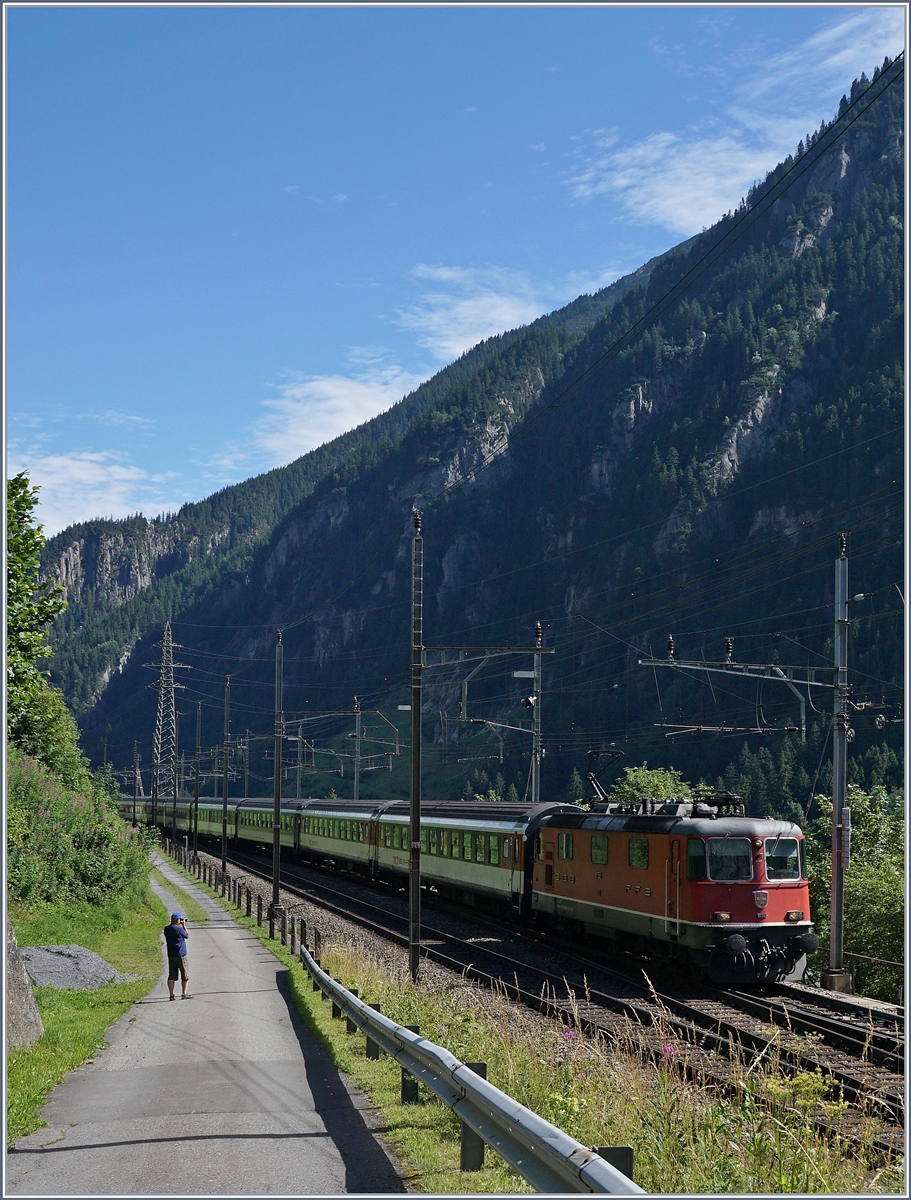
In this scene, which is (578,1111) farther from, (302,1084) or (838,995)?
(838,995)

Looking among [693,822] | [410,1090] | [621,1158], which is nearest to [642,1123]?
[621,1158]

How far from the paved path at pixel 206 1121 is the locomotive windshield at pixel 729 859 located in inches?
356

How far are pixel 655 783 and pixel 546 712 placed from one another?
10948 centimetres

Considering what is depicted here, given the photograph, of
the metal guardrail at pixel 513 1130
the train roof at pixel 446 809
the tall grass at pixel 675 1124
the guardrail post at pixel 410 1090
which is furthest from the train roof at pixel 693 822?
the guardrail post at pixel 410 1090

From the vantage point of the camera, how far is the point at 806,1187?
23.4 ft

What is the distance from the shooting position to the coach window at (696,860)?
22438 mm

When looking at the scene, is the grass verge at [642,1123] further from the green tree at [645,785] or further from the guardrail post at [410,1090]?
the green tree at [645,785]

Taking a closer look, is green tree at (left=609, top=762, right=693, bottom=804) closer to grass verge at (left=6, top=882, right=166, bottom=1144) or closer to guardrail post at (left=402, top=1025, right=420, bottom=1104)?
grass verge at (left=6, top=882, right=166, bottom=1144)

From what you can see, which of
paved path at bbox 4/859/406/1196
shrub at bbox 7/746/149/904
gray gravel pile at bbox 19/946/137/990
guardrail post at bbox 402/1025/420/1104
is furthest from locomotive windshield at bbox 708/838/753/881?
shrub at bbox 7/746/149/904

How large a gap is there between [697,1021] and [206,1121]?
10.9 meters

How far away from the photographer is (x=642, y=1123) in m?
8.47

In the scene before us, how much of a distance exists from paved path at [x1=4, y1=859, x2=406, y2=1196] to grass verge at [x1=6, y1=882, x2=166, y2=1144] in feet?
0.92

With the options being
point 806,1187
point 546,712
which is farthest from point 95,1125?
point 546,712

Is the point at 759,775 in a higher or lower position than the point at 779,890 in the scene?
lower
